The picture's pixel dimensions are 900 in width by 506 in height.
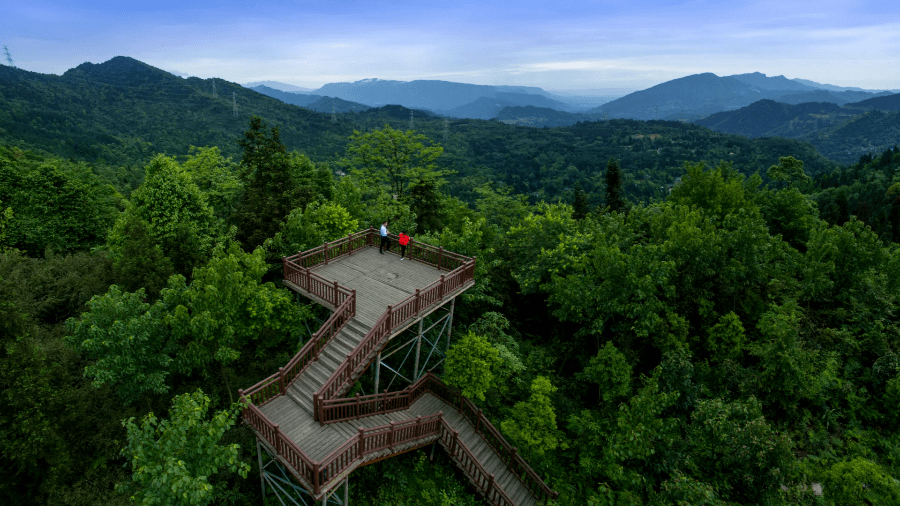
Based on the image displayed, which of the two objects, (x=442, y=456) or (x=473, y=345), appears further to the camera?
(x=442, y=456)

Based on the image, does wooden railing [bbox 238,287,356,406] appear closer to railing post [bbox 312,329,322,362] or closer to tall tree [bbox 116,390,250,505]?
railing post [bbox 312,329,322,362]

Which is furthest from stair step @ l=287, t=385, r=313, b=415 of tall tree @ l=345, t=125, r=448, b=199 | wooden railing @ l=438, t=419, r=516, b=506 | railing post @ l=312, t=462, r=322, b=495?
tall tree @ l=345, t=125, r=448, b=199

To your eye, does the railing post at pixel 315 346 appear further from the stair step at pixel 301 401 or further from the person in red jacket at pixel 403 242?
the person in red jacket at pixel 403 242

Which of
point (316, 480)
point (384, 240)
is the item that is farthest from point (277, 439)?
point (384, 240)

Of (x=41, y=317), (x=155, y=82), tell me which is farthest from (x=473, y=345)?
(x=155, y=82)

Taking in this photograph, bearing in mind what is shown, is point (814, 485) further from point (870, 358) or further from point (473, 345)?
point (473, 345)

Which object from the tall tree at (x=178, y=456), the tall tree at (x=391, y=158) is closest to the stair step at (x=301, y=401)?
the tall tree at (x=178, y=456)
